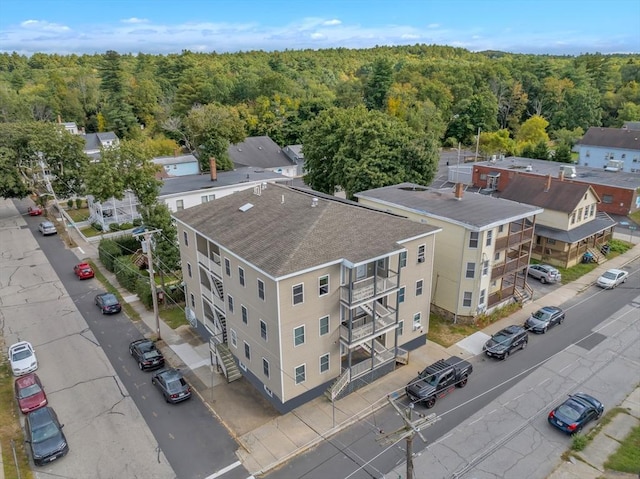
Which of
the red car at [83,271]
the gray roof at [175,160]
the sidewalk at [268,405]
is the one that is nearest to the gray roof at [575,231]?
the sidewalk at [268,405]

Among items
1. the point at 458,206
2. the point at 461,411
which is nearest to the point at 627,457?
the point at 461,411

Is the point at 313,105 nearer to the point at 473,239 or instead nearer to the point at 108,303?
the point at 108,303

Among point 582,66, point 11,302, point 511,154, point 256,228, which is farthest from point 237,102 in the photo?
point 582,66

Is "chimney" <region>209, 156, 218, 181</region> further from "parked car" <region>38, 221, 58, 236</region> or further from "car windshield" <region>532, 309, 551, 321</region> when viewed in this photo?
"car windshield" <region>532, 309, 551, 321</region>

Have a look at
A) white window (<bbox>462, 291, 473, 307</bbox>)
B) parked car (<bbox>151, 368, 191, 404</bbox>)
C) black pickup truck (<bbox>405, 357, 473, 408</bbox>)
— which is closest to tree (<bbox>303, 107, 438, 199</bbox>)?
white window (<bbox>462, 291, 473, 307</bbox>)

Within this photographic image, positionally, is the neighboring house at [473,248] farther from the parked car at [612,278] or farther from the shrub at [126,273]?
the shrub at [126,273]
